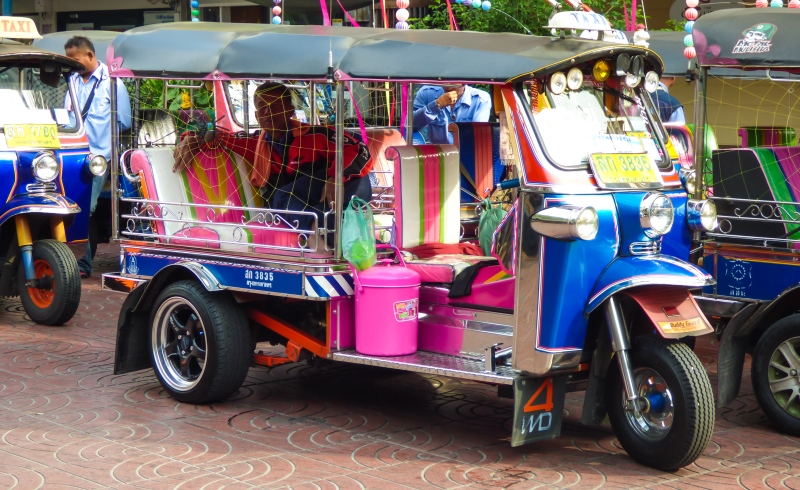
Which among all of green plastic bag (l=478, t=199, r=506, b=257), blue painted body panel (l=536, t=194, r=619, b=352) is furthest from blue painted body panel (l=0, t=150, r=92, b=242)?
blue painted body panel (l=536, t=194, r=619, b=352)

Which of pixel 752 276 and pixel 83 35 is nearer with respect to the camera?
pixel 752 276

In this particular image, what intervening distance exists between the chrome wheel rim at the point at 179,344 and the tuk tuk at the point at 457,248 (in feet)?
0.04

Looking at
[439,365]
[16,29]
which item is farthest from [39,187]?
[439,365]

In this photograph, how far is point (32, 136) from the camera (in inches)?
343

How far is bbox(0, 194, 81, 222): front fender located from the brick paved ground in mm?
1474

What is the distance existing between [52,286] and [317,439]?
371 cm

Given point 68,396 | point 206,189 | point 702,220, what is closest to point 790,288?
point 702,220

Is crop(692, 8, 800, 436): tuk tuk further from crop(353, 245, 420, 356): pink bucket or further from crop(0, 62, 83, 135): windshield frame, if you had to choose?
crop(0, 62, 83, 135): windshield frame

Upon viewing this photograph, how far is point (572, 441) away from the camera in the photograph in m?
5.78

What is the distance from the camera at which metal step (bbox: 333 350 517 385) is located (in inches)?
211

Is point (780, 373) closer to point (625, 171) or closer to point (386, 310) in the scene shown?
point (625, 171)

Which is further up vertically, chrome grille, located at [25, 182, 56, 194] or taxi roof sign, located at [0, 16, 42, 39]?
taxi roof sign, located at [0, 16, 42, 39]

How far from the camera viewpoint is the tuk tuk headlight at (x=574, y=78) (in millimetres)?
5535

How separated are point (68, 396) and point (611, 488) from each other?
320 cm
